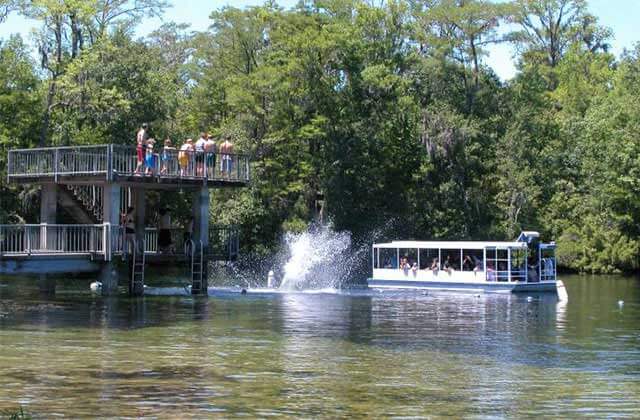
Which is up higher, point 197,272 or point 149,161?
point 149,161

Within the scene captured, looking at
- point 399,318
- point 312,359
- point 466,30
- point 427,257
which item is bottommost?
point 312,359

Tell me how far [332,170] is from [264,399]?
4819 centimetres

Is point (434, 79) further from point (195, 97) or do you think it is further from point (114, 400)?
point (114, 400)

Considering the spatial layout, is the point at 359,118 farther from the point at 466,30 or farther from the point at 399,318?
the point at 399,318

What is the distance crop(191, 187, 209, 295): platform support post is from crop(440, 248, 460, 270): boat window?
12.4 metres

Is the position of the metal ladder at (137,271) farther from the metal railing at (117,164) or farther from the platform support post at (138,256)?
the metal railing at (117,164)

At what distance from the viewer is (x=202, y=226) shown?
46844 mm

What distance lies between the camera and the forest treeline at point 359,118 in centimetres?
6412

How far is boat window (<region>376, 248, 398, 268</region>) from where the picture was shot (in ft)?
183

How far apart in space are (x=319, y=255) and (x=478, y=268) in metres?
15.2

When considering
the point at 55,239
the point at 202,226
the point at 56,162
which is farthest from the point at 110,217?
the point at 202,226

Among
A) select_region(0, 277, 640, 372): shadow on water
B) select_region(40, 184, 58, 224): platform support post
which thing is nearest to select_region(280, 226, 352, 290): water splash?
select_region(0, 277, 640, 372): shadow on water

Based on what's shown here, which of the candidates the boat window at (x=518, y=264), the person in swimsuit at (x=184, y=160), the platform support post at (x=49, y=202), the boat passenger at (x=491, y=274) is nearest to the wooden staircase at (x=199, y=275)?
the person in swimsuit at (x=184, y=160)

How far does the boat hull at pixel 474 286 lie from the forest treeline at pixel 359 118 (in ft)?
45.2
